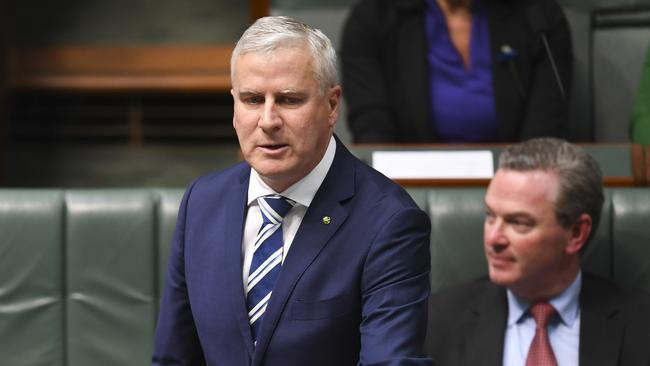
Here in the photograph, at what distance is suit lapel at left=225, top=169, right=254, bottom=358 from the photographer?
4.41 ft

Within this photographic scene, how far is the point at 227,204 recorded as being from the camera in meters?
1.43

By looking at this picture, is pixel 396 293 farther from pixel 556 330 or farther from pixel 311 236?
pixel 556 330

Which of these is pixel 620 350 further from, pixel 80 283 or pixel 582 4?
pixel 582 4

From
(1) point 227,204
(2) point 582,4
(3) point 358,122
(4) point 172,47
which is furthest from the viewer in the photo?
(4) point 172,47

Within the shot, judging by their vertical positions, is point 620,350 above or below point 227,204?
below

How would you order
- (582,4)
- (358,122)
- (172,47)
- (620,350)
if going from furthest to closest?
(172,47) → (582,4) → (358,122) → (620,350)

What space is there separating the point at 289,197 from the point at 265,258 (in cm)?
8

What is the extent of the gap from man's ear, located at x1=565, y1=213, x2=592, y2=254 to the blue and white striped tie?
2.01 ft

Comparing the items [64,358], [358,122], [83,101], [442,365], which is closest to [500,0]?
[358,122]

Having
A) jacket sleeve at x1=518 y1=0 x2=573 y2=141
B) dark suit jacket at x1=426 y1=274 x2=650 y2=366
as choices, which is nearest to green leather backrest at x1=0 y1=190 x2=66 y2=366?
dark suit jacket at x1=426 y1=274 x2=650 y2=366

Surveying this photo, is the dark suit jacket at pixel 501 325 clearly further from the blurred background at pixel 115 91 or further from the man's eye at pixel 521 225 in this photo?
the blurred background at pixel 115 91

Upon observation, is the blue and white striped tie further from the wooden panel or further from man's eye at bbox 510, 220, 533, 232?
the wooden panel

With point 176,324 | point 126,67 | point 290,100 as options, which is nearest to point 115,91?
point 126,67

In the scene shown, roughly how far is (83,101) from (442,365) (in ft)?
8.72
